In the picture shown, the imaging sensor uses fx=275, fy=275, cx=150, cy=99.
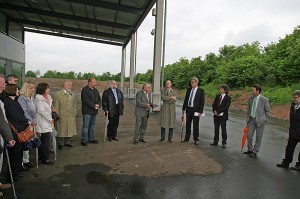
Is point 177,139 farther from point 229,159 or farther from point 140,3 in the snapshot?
point 140,3

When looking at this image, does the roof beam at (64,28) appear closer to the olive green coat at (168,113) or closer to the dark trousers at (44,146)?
the olive green coat at (168,113)

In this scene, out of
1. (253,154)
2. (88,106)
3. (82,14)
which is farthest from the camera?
(82,14)

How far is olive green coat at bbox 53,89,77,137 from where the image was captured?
681 centimetres

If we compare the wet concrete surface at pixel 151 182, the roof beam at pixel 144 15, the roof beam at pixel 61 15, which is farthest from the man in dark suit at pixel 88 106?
the roof beam at pixel 61 15

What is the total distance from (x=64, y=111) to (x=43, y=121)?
1.21m

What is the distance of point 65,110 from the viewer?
6855 mm

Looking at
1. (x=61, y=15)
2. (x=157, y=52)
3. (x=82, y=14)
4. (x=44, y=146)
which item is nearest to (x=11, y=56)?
(x=61, y=15)

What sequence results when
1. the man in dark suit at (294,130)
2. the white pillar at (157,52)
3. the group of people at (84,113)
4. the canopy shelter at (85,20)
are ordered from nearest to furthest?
the group of people at (84,113) → the man in dark suit at (294,130) → the white pillar at (157,52) → the canopy shelter at (85,20)

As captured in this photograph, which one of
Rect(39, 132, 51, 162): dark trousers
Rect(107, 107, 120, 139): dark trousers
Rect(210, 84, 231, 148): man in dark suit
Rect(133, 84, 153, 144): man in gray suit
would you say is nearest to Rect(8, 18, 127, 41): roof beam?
Rect(107, 107, 120, 139): dark trousers

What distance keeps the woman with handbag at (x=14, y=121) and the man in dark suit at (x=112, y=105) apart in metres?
3.32

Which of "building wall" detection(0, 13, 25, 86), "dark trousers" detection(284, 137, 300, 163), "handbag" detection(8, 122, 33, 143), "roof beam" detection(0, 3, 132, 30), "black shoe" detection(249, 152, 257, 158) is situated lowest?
"black shoe" detection(249, 152, 257, 158)

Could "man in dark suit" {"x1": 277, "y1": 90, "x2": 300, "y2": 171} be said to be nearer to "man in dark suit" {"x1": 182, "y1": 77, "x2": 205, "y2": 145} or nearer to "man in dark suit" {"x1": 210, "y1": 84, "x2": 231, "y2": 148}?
"man in dark suit" {"x1": 210, "y1": 84, "x2": 231, "y2": 148}

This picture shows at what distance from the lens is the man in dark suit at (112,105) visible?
7871 millimetres

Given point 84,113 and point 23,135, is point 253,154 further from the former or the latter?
point 23,135
